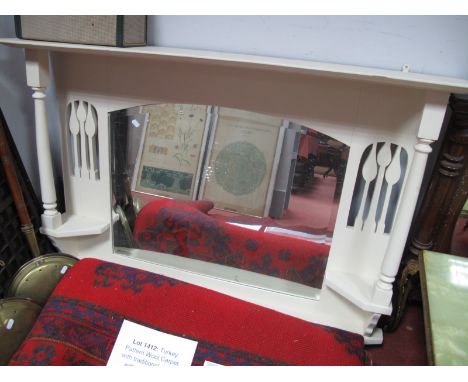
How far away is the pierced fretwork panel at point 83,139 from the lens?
115cm

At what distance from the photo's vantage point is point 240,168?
1.11m

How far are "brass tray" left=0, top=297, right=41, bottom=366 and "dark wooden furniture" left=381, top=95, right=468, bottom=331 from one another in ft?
3.58

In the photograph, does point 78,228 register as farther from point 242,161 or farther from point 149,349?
point 242,161

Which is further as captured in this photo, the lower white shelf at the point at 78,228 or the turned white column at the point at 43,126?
the lower white shelf at the point at 78,228

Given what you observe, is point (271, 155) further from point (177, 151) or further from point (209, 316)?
point (209, 316)

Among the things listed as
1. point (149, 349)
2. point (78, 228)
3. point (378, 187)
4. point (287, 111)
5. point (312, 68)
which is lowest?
point (149, 349)

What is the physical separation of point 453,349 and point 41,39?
1.22m

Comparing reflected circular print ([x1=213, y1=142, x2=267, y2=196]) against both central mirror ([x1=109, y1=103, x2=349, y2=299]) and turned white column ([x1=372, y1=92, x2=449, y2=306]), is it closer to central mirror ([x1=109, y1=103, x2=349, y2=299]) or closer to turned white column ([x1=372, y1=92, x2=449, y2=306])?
central mirror ([x1=109, y1=103, x2=349, y2=299])

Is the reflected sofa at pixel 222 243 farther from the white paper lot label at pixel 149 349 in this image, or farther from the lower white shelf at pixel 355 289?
the white paper lot label at pixel 149 349

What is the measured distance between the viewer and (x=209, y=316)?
105 centimetres

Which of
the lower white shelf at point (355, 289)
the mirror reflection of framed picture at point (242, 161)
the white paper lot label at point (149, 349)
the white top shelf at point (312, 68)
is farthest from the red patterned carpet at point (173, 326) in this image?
the white top shelf at point (312, 68)

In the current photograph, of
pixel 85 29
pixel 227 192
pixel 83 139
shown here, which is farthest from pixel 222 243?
pixel 85 29

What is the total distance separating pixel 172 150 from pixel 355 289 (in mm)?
692
